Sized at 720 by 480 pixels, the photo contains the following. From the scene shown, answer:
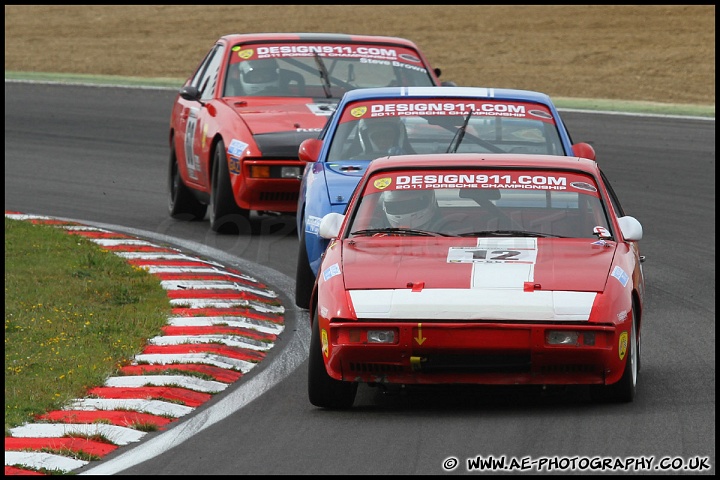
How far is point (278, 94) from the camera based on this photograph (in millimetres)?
13648

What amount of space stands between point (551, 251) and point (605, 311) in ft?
2.17

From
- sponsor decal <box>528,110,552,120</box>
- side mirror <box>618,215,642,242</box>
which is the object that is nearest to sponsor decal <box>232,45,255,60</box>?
sponsor decal <box>528,110,552,120</box>

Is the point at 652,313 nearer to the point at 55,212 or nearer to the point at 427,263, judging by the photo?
the point at 427,263

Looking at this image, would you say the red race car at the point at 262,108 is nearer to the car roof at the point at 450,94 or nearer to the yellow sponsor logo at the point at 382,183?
the car roof at the point at 450,94

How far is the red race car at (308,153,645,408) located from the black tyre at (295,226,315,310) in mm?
1721

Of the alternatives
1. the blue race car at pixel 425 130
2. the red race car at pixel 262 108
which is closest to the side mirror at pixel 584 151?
the blue race car at pixel 425 130

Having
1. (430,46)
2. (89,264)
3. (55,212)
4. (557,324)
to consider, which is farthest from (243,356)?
(430,46)

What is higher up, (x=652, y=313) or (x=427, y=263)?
(x=427, y=263)

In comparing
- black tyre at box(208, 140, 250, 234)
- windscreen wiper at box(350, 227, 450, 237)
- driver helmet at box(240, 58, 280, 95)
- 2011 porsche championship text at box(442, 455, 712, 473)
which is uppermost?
windscreen wiper at box(350, 227, 450, 237)

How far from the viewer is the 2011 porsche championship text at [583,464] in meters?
6.02

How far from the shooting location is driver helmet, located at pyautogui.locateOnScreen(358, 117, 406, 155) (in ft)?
35.3

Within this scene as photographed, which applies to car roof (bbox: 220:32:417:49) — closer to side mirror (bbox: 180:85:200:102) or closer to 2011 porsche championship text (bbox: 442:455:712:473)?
side mirror (bbox: 180:85:200:102)

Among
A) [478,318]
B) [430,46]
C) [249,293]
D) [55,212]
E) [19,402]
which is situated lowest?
[430,46]

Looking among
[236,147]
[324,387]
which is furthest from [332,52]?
[324,387]
